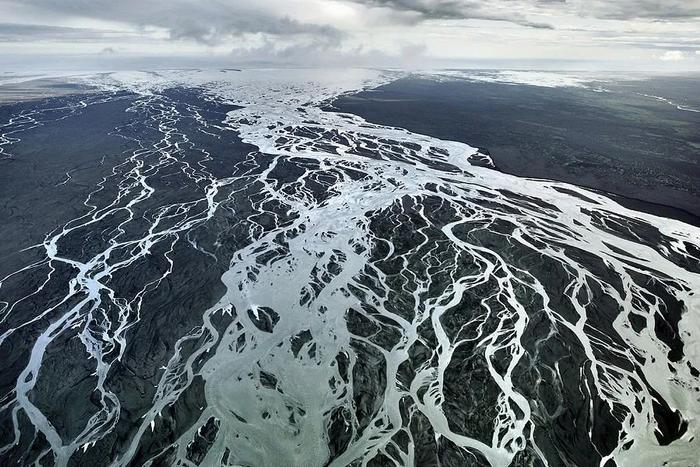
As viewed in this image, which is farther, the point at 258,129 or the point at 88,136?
the point at 258,129

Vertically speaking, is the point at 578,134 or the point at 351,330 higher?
the point at 351,330

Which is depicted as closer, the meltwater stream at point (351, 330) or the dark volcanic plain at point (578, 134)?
the meltwater stream at point (351, 330)

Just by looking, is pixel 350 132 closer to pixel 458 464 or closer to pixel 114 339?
pixel 114 339

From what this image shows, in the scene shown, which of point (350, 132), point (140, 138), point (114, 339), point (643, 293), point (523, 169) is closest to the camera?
point (114, 339)

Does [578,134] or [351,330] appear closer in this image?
[351,330]

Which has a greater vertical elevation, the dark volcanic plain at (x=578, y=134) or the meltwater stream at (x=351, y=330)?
the meltwater stream at (x=351, y=330)

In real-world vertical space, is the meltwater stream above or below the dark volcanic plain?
above

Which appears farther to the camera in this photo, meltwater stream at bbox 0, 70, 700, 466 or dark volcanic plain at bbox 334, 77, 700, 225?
dark volcanic plain at bbox 334, 77, 700, 225

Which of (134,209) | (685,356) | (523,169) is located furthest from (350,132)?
(685,356)
